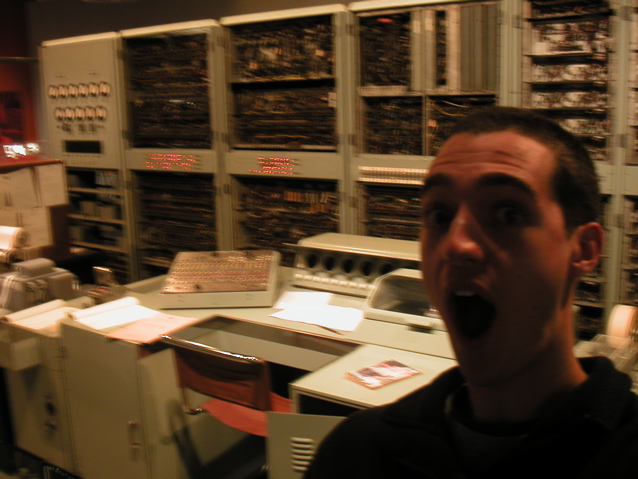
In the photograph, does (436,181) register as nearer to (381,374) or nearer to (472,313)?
(472,313)

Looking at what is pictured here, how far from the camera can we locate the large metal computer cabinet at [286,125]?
3520 mm

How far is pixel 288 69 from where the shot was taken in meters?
3.69

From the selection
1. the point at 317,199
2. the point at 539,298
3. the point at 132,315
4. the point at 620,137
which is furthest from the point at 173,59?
the point at 539,298

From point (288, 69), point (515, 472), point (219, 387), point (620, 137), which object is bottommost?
point (219, 387)

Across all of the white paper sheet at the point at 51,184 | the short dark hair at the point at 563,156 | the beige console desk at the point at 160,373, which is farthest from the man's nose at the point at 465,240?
the white paper sheet at the point at 51,184

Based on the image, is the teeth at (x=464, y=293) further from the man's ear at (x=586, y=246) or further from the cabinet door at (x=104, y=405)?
the cabinet door at (x=104, y=405)

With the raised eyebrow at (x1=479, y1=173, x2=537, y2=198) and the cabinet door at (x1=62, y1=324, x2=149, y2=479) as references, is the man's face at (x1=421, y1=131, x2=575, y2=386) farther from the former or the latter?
the cabinet door at (x1=62, y1=324, x2=149, y2=479)

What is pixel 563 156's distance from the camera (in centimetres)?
75

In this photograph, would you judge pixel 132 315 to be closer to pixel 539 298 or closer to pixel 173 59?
pixel 173 59

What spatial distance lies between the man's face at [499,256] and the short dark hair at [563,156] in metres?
0.01

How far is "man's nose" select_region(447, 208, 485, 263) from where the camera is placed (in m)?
0.69

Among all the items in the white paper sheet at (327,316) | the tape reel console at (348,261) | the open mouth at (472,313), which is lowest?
the white paper sheet at (327,316)


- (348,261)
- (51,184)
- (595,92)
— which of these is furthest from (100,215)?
(595,92)

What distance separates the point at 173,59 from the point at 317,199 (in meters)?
1.36
